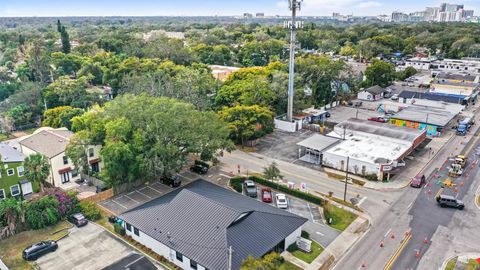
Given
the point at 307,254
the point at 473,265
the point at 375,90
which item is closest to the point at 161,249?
the point at 307,254

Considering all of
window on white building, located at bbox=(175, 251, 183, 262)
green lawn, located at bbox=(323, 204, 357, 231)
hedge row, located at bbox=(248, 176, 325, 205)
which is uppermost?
window on white building, located at bbox=(175, 251, 183, 262)

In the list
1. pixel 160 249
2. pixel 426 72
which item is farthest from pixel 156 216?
pixel 426 72

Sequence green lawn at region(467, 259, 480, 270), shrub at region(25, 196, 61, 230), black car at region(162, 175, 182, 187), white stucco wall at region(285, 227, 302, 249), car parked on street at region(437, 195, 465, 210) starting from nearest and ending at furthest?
green lawn at region(467, 259, 480, 270)
white stucco wall at region(285, 227, 302, 249)
shrub at region(25, 196, 61, 230)
car parked on street at region(437, 195, 465, 210)
black car at region(162, 175, 182, 187)

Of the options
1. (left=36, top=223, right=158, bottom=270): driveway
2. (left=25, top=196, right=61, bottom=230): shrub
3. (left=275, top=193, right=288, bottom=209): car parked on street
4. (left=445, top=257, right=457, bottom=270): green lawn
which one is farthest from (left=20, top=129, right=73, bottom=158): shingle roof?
(left=445, top=257, right=457, bottom=270): green lawn

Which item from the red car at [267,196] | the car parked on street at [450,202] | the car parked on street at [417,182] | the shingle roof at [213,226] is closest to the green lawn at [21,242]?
the shingle roof at [213,226]

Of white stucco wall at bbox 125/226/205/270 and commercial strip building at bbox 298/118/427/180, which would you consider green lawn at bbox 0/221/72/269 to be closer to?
white stucco wall at bbox 125/226/205/270

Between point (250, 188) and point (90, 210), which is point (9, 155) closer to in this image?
point (90, 210)

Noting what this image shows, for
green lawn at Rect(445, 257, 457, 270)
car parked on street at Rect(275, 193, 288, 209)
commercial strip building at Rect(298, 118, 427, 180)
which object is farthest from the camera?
commercial strip building at Rect(298, 118, 427, 180)
